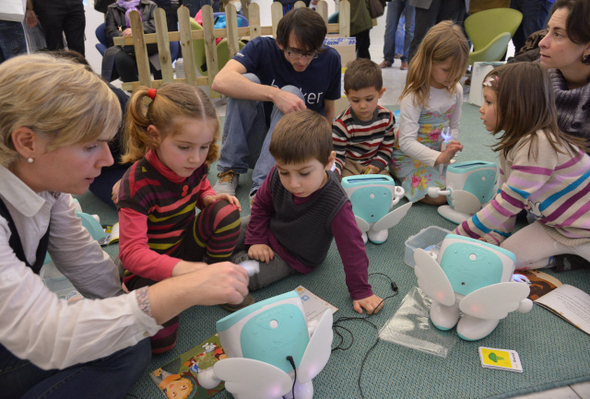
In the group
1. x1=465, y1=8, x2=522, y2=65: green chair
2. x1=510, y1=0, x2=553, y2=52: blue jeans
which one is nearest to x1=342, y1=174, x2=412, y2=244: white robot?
x1=465, y1=8, x2=522, y2=65: green chair

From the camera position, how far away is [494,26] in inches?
129

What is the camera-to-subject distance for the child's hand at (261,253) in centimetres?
121

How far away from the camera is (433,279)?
0.99m

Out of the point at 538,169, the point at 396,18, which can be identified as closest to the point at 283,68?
the point at 538,169

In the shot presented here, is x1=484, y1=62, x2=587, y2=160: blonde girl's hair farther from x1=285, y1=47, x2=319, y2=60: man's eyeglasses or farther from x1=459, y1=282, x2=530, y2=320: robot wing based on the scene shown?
x1=285, y1=47, x2=319, y2=60: man's eyeglasses

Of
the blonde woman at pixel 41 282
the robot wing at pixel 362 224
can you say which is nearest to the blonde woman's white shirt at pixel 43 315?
the blonde woman at pixel 41 282

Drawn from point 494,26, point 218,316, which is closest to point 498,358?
point 218,316

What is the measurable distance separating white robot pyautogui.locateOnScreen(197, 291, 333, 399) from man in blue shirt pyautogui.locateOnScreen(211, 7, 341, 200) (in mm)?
875

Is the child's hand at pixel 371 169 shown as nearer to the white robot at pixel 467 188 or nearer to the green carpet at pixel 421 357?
the white robot at pixel 467 188

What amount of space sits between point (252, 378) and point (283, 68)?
135cm

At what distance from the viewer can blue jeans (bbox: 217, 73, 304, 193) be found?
1.68 metres

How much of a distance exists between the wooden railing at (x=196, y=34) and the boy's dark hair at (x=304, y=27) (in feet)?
5.05

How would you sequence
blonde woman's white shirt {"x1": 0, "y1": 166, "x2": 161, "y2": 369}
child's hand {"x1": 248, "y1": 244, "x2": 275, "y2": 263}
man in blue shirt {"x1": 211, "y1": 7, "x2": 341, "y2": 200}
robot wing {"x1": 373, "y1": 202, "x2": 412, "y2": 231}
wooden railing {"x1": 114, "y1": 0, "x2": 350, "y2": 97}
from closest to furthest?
1. blonde woman's white shirt {"x1": 0, "y1": 166, "x2": 161, "y2": 369}
2. child's hand {"x1": 248, "y1": 244, "x2": 275, "y2": 263}
3. robot wing {"x1": 373, "y1": 202, "x2": 412, "y2": 231}
4. man in blue shirt {"x1": 211, "y1": 7, "x2": 341, "y2": 200}
5. wooden railing {"x1": 114, "y1": 0, "x2": 350, "y2": 97}

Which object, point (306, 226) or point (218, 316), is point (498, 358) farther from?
point (218, 316)
